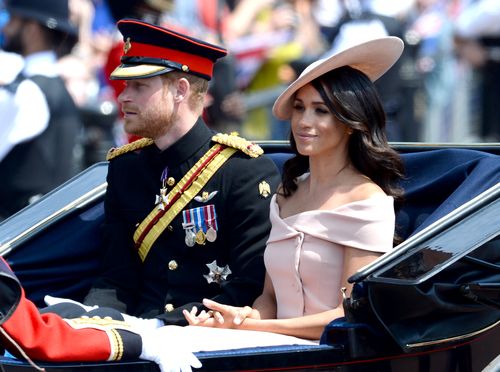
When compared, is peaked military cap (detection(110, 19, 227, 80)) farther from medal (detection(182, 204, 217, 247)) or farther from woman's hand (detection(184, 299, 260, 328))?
woman's hand (detection(184, 299, 260, 328))

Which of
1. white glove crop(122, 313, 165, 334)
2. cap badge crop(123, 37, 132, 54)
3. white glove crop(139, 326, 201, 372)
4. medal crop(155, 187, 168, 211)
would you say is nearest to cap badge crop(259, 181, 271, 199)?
medal crop(155, 187, 168, 211)

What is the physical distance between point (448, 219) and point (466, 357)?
439mm

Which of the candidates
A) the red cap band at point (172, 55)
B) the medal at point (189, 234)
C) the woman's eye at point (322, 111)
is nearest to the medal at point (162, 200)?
the medal at point (189, 234)

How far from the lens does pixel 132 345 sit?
4012 millimetres

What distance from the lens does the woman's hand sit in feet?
14.6

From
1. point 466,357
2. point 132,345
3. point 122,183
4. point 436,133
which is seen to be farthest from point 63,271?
point 436,133

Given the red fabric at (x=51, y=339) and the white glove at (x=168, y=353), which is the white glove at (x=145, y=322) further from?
the red fabric at (x=51, y=339)

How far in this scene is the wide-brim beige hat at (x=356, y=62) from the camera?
4.41 m

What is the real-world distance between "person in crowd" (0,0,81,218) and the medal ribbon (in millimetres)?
2161

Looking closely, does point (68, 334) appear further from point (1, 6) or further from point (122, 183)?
point (1, 6)

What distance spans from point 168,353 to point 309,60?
670 cm

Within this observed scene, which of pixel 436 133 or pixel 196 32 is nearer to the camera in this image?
pixel 196 32

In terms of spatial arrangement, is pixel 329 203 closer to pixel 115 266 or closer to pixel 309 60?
pixel 115 266

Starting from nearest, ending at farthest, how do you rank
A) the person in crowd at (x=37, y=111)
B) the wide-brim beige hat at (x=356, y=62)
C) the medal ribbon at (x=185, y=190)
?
the wide-brim beige hat at (x=356, y=62)
the medal ribbon at (x=185, y=190)
the person in crowd at (x=37, y=111)
